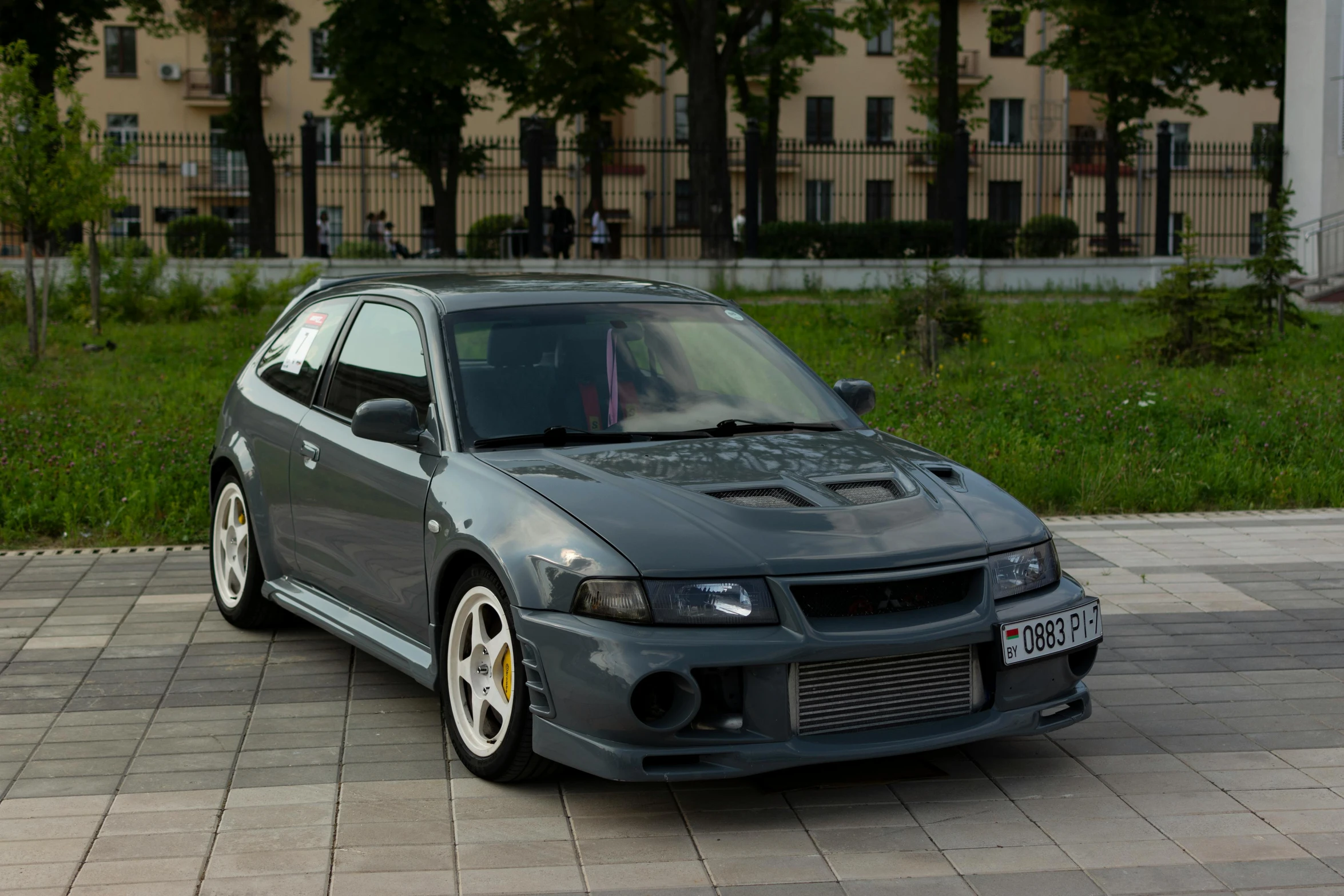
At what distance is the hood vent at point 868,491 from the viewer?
4844 millimetres

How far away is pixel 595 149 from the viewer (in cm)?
2766

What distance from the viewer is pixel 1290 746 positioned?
527 centimetres

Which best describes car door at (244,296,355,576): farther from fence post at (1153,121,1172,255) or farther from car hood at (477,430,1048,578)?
fence post at (1153,121,1172,255)

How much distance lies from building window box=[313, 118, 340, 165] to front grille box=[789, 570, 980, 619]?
23288 millimetres

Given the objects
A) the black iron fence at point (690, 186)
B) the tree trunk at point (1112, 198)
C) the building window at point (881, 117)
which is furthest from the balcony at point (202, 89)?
the tree trunk at point (1112, 198)

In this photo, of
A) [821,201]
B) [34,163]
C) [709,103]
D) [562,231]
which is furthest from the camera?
[821,201]

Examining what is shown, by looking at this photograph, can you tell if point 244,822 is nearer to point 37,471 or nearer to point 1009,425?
point 37,471

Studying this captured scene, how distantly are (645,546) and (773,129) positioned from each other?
40040mm

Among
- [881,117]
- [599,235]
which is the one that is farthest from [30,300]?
[881,117]

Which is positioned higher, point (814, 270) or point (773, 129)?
point (773, 129)

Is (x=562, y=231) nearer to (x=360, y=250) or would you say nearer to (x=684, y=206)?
(x=360, y=250)

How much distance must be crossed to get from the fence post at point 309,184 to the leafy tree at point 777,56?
13.9 meters

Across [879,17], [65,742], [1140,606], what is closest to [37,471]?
[65,742]

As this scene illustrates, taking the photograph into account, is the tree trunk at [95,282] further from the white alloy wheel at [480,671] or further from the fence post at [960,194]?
the white alloy wheel at [480,671]
